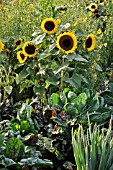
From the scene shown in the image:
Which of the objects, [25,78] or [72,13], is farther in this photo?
[72,13]

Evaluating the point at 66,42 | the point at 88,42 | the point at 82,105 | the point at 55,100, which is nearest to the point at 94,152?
the point at 82,105

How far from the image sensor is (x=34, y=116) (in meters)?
3.07

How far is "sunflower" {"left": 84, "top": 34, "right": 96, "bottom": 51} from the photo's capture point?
3.48m

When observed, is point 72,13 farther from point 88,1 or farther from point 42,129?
point 42,129

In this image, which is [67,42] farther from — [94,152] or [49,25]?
[94,152]

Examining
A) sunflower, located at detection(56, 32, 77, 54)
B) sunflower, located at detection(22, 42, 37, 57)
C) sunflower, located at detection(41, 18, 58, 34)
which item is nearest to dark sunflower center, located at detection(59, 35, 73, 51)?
sunflower, located at detection(56, 32, 77, 54)

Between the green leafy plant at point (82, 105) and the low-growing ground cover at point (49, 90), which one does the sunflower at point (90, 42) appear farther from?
Answer: the green leafy plant at point (82, 105)

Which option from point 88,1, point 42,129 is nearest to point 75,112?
point 42,129

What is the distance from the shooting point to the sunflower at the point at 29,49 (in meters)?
3.45

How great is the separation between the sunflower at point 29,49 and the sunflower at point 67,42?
27 cm

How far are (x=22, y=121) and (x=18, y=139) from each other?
37 cm

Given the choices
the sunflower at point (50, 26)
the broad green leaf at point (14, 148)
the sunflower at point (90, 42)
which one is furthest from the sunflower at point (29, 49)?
the broad green leaf at point (14, 148)

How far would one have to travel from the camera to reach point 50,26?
3447 mm

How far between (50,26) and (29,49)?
273mm
